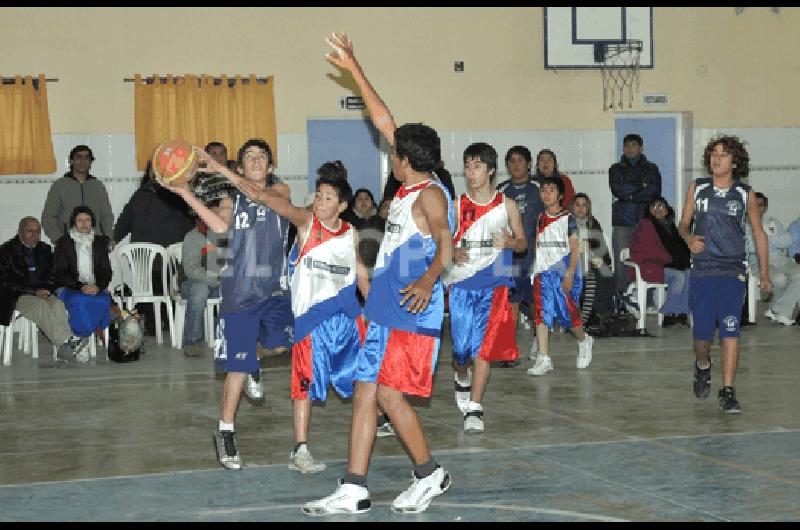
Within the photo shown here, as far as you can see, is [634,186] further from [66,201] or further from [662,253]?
[66,201]

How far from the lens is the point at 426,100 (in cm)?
1758

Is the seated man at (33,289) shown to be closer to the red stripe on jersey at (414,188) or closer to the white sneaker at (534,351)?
the white sneaker at (534,351)

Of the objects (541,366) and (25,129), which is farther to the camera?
(25,129)

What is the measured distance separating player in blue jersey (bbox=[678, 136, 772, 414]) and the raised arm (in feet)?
9.26

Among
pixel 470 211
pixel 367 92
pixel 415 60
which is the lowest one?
pixel 470 211

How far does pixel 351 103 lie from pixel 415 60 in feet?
3.80

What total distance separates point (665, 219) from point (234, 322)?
9.15m

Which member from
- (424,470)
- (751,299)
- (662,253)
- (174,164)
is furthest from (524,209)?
(424,470)

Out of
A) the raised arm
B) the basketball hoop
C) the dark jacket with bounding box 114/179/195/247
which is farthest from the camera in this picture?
the basketball hoop

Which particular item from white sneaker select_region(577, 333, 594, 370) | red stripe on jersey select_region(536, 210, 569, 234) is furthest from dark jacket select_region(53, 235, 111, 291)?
white sneaker select_region(577, 333, 594, 370)

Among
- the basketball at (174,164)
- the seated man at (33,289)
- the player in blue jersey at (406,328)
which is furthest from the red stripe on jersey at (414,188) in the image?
the seated man at (33,289)

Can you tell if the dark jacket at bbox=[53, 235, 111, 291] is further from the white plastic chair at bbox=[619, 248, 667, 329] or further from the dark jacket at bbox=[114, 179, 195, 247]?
the white plastic chair at bbox=[619, 248, 667, 329]

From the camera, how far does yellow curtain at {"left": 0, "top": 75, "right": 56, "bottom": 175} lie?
1573cm

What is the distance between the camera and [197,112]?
1634 cm
